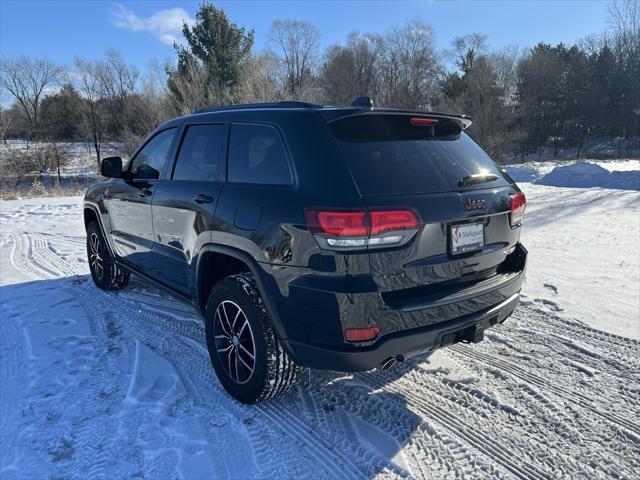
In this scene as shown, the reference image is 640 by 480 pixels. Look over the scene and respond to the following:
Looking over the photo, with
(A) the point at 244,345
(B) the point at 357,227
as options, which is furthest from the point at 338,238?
(A) the point at 244,345

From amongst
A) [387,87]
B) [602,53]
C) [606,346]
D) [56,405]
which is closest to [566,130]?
[602,53]

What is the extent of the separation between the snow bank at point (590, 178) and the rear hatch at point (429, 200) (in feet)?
44.7

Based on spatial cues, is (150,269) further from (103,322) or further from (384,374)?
(384,374)

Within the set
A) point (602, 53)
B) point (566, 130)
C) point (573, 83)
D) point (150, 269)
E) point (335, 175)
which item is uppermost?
point (602, 53)

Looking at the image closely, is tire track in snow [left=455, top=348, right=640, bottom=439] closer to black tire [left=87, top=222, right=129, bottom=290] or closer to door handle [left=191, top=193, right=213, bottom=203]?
door handle [left=191, top=193, right=213, bottom=203]

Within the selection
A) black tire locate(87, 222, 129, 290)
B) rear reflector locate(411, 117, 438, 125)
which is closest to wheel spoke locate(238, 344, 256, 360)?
rear reflector locate(411, 117, 438, 125)

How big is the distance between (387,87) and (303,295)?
43.9m

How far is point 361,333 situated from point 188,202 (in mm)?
1693

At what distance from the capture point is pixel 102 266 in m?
4.89

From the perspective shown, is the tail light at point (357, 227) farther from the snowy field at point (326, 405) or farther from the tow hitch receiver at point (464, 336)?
the snowy field at point (326, 405)

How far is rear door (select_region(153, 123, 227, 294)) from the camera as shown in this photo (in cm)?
295

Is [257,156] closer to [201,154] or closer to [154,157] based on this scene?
[201,154]

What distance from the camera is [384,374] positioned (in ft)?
10.2

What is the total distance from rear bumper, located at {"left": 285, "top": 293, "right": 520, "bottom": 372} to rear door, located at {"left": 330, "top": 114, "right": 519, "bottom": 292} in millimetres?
249
